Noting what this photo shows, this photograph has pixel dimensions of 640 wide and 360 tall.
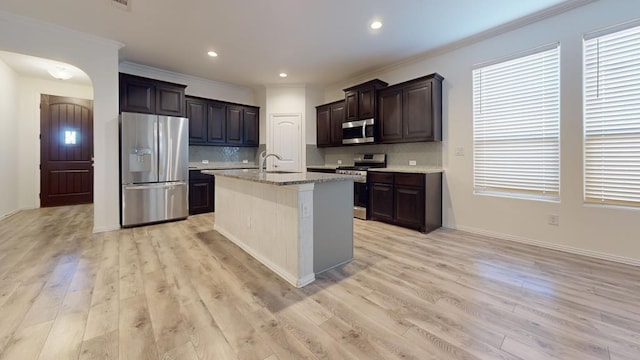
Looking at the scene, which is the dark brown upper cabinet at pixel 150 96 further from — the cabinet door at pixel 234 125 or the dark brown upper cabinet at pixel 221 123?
the cabinet door at pixel 234 125

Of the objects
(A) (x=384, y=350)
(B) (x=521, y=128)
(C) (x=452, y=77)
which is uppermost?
(C) (x=452, y=77)

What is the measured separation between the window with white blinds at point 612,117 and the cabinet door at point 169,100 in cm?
573

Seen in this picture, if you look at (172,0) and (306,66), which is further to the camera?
(306,66)

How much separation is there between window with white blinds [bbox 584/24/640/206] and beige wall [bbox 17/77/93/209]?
9.15m

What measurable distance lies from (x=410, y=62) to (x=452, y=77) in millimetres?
801

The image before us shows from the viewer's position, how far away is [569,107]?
2.91 metres

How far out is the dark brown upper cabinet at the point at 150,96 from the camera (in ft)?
13.8

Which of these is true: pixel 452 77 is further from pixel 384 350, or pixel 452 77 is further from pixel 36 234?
pixel 36 234

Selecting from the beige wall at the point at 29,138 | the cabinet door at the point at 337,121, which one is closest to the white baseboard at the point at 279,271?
the cabinet door at the point at 337,121

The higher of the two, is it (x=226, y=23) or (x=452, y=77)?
(x=226, y=23)

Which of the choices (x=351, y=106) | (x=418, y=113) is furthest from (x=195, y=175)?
(x=418, y=113)

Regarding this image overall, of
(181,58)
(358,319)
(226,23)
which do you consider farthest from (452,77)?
(181,58)

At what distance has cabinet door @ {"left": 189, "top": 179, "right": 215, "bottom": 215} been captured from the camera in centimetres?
494

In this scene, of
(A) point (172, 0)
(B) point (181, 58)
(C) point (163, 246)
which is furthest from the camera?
(B) point (181, 58)
